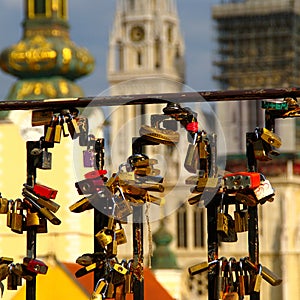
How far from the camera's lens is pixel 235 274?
5164mm

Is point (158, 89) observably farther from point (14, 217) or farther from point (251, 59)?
point (14, 217)

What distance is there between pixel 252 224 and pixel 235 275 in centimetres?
20

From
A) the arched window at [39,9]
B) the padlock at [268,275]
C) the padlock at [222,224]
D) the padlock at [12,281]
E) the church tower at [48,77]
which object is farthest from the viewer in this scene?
the arched window at [39,9]

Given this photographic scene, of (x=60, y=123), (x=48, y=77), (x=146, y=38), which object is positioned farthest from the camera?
(x=146, y=38)

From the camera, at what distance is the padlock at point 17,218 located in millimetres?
5328

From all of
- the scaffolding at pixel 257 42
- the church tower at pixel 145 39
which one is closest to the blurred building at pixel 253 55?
the scaffolding at pixel 257 42

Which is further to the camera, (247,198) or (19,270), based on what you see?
(19,270)

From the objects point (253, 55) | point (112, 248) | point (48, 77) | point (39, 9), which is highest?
point (253, 55)

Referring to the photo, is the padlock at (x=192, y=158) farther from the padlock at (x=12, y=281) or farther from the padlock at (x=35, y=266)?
the padlock at (x=12, y=281)

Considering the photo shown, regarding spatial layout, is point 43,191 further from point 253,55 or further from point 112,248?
point 253,55

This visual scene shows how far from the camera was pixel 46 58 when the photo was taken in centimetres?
2511

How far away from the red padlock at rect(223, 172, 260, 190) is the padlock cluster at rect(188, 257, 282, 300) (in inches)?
10.0

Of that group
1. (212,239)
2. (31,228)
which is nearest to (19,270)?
(31,228)

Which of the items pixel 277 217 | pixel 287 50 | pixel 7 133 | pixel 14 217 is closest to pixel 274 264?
pixel 277 217
